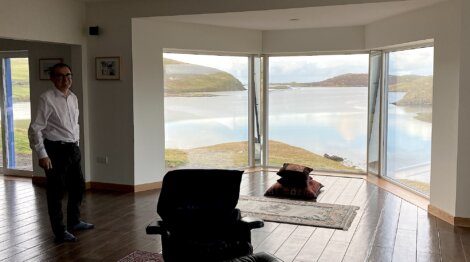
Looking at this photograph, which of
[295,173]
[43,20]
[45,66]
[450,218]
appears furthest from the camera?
[45,66]

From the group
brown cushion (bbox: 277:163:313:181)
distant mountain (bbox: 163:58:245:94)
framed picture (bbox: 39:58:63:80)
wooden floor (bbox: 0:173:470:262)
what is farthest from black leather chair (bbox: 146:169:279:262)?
framed picture (bbox: 39:58:63:80)

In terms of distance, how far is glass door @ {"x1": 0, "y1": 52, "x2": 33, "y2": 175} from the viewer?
7180mm

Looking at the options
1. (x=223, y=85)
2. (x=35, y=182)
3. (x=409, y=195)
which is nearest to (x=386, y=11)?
(x=409, y=195)

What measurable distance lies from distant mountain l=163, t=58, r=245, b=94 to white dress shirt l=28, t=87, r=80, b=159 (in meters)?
2.68

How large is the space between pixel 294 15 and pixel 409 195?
275cm

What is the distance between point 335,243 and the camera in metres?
4.26

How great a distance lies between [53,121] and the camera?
13.9 feet

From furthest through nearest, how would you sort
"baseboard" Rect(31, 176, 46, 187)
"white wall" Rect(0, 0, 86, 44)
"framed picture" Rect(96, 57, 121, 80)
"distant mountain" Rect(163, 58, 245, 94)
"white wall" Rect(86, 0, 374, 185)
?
1. "distant mountain" Rect(163, 58, 245, 94)
2. "baseboard" Rect(31, 176, 46, 187)
3. "framed picture" Rect(96, 57, 121, 80)
4. "white wall" Rect(86, 0, 374, 185)
5. "white wall" Rect(0, 0, 86, 44)

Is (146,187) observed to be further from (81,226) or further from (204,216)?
(204,216)

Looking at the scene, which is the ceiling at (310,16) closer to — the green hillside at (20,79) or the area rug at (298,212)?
the area rug at (298,212)

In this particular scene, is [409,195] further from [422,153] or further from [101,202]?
[101,202]

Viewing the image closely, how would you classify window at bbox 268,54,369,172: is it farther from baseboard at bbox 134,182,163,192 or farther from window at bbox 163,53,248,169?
baseboard at bbox 134,182,163,192

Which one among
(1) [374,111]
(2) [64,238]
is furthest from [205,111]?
(2) [64,238]

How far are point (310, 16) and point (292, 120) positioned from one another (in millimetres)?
2301
